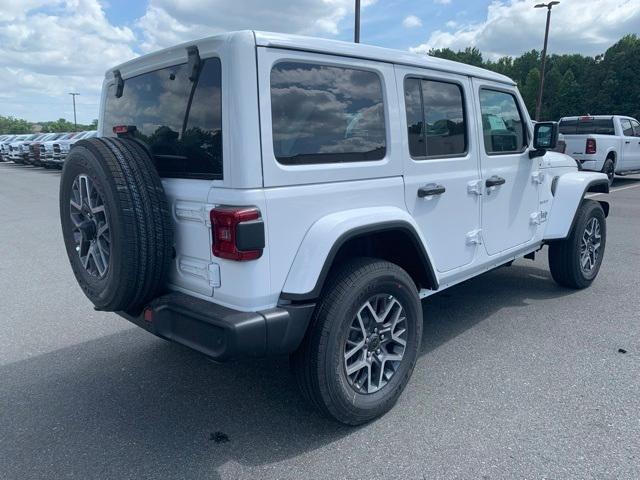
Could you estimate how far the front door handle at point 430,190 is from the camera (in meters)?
3.16

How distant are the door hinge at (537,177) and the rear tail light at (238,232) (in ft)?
9.62

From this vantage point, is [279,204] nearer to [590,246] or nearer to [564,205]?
[564,205]

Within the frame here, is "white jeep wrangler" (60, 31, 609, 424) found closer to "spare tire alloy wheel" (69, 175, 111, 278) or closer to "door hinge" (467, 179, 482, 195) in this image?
"spare tire alloy wheel" (69, 175, 111, 278)

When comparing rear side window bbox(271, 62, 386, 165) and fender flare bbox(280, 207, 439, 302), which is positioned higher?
rear side window bbox(271, 62, 386, 165)

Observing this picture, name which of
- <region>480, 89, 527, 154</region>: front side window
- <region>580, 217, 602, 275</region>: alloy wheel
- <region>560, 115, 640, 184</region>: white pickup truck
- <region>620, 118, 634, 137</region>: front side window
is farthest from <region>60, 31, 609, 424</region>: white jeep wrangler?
<region>620, 118, 634, 137</region>: front side window

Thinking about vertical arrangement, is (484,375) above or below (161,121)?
below

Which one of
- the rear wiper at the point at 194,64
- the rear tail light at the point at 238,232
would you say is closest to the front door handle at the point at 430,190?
the rear tail light at the point at 238,232

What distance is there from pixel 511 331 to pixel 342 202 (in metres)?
2.22

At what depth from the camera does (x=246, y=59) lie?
2367 mm

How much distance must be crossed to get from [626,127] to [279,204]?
14756 millimetres

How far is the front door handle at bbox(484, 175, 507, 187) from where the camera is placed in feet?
12.3

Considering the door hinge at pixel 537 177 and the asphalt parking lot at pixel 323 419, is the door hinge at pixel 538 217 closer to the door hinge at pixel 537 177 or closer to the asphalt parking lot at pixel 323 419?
the door hinge at pixel 537 177

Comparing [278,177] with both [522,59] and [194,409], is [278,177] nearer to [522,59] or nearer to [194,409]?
[194,409]

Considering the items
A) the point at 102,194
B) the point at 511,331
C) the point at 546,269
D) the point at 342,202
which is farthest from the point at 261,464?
the point at 546,269
